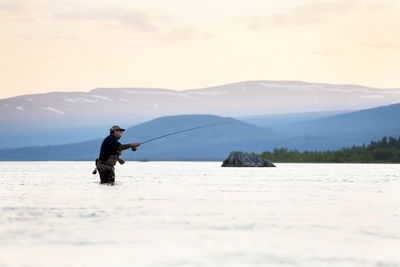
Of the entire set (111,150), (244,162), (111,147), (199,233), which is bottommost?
(199,233)

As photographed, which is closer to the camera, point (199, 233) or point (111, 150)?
point (199, 233)

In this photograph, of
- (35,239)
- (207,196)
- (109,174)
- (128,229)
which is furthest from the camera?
(109,174)

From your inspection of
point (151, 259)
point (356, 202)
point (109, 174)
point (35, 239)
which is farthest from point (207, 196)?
point (151, 259)

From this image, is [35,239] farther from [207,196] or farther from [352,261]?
[207,196]

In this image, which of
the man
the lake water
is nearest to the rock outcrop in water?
the man

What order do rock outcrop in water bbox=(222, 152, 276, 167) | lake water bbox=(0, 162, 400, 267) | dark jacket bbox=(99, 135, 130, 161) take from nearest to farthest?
1. lake water bbox=(0, 162, 400, 267)
2. dark jacket bbox=(99, 135, 130, 161)
3. rock outcrop in water bbox=(222, 152, 276, 167)

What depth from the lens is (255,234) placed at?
15.8 m

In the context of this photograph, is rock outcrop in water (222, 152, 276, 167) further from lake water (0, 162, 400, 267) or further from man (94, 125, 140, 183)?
lake water (0, 162, 400, 267)

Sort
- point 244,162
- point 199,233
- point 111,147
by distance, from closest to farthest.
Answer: point 199,233
point 111,147
point 244,162

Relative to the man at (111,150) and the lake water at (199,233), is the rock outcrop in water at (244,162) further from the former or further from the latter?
the lake water at (199,233)

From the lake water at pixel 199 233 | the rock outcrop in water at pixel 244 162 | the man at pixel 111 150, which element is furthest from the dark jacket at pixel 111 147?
the rock outcrop in water at pixel 244 162

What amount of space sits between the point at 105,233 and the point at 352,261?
564 cm

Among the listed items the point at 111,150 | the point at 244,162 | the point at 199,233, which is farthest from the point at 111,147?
the point at 244,162

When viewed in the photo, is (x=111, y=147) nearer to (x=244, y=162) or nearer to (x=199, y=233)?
(x=199, y=233)
